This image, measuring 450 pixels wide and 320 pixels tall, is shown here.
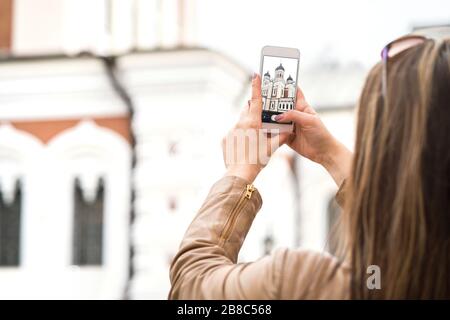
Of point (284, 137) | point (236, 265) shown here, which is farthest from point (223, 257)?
point (284, 137)

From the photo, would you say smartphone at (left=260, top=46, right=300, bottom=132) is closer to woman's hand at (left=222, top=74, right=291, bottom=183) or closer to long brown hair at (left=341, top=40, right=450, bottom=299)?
woman's hand at (left=222, top=74, right=291, bottom=183)

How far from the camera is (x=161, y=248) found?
12.9 ft

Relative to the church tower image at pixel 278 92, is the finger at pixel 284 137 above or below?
below

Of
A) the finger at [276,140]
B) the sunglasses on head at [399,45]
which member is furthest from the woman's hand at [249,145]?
the sunglasses on head at [399,45]

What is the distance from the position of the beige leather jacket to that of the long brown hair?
0.9 inches

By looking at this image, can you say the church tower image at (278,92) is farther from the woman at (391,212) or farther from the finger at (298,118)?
the woman at (391,212)

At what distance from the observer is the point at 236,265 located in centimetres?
60

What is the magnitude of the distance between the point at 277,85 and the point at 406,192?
195mm

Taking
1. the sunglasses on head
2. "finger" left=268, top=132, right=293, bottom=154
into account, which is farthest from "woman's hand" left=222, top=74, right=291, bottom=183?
the sunglasses on head

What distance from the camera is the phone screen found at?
27.7 inches

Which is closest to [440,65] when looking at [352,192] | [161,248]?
[352,192]

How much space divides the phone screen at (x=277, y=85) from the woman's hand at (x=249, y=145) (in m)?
0.02

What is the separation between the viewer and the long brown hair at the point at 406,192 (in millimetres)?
568

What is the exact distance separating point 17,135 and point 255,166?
3709mm
